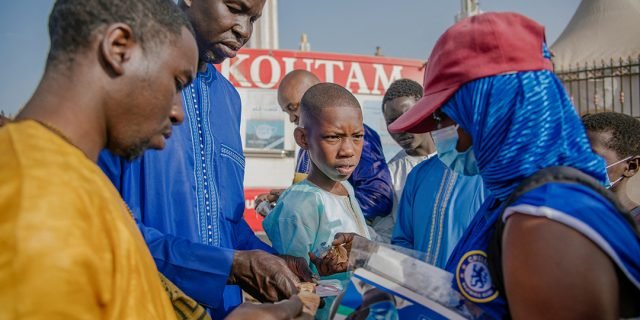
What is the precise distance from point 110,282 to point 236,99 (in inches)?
74.6

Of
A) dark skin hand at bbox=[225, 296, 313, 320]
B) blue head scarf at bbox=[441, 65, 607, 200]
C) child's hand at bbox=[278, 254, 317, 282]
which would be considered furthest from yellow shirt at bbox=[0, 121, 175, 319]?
child's hand at bbox=[278, 254, 317, 282]


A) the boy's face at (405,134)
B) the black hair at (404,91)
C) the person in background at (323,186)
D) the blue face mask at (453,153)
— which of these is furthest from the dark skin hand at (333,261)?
the black hair at (404,91)

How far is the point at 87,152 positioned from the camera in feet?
4.47

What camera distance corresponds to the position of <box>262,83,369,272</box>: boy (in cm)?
300

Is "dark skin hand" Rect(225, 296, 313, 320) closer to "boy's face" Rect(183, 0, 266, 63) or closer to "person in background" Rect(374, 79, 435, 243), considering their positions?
"boy's face" Rect(183, 0, 266, 63)

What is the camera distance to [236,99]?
2.96 metres

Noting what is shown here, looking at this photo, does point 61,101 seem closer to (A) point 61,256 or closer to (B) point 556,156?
(A) point 61,256

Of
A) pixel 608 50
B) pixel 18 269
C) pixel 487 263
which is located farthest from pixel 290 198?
pixel 608 50

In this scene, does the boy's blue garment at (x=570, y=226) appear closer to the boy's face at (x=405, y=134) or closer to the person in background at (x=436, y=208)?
the person in background at (x=436, y=208)

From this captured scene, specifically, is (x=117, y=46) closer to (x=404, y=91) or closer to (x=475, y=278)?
(x=475, y=278)

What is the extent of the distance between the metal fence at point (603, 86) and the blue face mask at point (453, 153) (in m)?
14.4

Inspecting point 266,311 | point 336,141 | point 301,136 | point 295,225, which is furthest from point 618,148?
point 266,311

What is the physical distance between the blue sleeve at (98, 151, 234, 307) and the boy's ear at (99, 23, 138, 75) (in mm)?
778

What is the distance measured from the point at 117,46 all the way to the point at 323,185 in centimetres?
211
